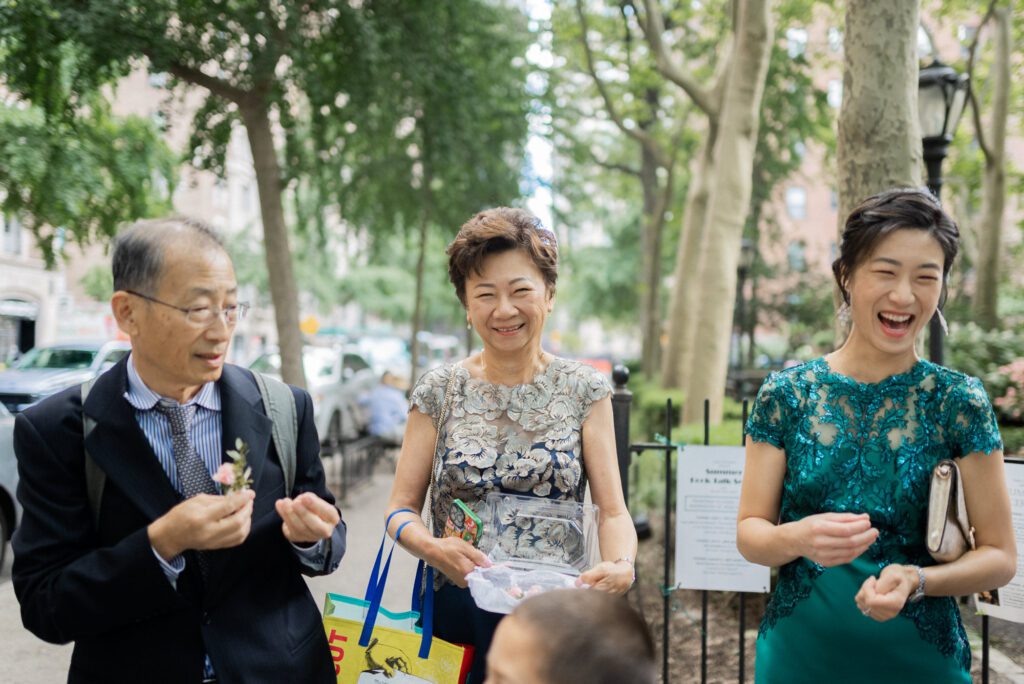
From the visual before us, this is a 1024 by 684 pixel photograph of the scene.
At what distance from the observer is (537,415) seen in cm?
237

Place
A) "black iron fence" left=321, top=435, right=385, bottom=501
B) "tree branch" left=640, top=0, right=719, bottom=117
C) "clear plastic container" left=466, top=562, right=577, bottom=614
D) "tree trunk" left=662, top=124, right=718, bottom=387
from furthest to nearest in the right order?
"tree trunk" left=662, top=124, right=718, bottom=387
"tree branch" left=640, top=0, right=719, bottom=117
"black iron fence" left=321, top=435, right=385, bottom=501
"clear plastic container" left=466, top=562, right=577, bottom=614

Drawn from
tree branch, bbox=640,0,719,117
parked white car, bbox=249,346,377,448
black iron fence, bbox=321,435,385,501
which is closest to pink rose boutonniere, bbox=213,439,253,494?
black iron fence, bbox=321,435,385,501

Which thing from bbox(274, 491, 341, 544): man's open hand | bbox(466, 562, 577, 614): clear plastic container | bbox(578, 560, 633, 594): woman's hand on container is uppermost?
bbox(274, 491, 341, 544): man's open hand

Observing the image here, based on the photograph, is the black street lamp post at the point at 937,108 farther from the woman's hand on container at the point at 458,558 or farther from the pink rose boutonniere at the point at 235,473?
the pink rose boutonniere at the point at 235,473

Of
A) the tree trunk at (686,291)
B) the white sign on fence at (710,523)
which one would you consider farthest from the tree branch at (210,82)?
the white sign on fence at (710,523)

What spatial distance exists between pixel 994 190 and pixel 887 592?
16730 mm

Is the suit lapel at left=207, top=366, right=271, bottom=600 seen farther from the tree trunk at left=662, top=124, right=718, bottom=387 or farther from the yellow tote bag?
the tree trunk at left=662, top=124, right=718, bottom=387

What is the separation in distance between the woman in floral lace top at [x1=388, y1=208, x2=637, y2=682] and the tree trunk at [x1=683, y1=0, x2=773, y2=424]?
23.7ft

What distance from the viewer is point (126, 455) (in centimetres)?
183

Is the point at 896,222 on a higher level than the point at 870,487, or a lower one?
higher

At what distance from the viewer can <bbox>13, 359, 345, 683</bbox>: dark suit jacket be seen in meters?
1.75

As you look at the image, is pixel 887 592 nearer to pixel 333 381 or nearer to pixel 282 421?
pixel 282 421

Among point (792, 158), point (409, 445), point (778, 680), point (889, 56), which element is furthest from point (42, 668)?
point (792, 158)

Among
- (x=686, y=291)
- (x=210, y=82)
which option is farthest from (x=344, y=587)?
(x=686, y=291)
